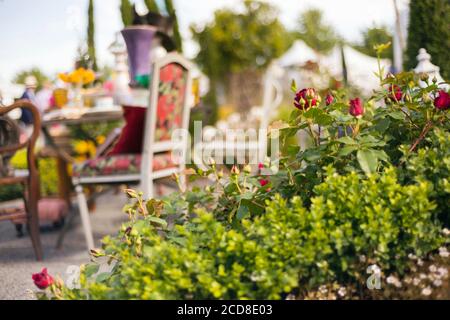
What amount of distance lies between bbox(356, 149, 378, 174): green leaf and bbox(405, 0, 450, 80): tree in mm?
1736

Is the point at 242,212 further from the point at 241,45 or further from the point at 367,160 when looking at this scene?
the point at 241,45

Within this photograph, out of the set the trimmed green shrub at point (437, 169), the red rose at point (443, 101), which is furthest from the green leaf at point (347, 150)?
the red rose at point (443, 101)

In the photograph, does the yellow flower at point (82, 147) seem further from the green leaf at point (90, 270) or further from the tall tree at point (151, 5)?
the green leaf at point (90, 270)

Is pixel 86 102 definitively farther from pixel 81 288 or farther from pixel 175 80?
pixel 81 288

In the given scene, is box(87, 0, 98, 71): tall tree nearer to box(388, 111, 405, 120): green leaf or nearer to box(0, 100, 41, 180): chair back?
box(0, 100, 41, 180): chair back

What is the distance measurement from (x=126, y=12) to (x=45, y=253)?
2867mm

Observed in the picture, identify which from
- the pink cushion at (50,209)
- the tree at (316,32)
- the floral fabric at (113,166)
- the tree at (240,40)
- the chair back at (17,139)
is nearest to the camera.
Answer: the chair back at (17,139)

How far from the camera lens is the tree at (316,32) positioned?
74.8ft

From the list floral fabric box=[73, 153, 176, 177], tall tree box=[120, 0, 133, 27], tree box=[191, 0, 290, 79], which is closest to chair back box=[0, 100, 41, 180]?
floral fabric box=[73, 153, 176, 177]

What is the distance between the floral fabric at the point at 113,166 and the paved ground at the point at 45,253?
0.50m

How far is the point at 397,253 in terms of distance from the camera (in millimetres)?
1499

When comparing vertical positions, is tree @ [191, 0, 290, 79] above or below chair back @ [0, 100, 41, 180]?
above

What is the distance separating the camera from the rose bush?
4.58 feet

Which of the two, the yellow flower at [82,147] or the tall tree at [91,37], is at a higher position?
the tall tree at [91,37]
